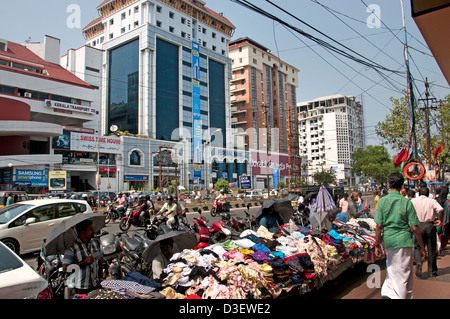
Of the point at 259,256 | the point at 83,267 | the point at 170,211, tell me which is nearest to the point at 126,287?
Answer: the point at 83,267

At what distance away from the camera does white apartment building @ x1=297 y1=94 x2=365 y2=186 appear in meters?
96.9

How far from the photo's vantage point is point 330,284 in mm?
5988

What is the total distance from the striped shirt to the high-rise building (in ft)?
234

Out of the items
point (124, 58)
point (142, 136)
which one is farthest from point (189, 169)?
point (124, 58)

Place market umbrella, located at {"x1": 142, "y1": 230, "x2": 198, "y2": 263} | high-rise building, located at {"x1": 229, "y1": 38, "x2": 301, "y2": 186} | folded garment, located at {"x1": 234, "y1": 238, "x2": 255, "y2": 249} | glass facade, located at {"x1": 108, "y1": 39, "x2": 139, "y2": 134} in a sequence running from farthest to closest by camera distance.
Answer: high-rise building, located at {"x1": 229, "y1": 38, "x2": 301, "y2": 186} → glass facade, located at {"x1": 108, "y1": 39, "x2": 139, "y2": 134} → folded garment, located at {"x1": 234, "y1": 238, "x2": 255, "y2": 249} → market umbrella, located at {"x1": 142, "y1": 230, "x2": 198, "y2": 263}

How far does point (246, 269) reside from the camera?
4.00m

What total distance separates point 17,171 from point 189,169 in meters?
30.1

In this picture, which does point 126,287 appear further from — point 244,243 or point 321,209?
point 321,209

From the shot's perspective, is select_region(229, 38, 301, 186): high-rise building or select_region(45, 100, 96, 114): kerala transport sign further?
select_region(229, 38, 301, 186): high-rise building

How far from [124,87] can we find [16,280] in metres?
59.5

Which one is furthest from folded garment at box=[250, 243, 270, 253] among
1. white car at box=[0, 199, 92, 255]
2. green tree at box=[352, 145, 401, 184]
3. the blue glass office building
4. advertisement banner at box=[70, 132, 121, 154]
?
green tree at box=[352, 145, 401, 184]

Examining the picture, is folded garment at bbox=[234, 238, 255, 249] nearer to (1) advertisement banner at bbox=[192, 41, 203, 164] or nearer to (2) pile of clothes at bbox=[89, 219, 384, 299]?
(2) pile of clothes at bbox=[89, 219, 384, 299]

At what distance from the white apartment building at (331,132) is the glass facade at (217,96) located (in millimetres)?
32870
